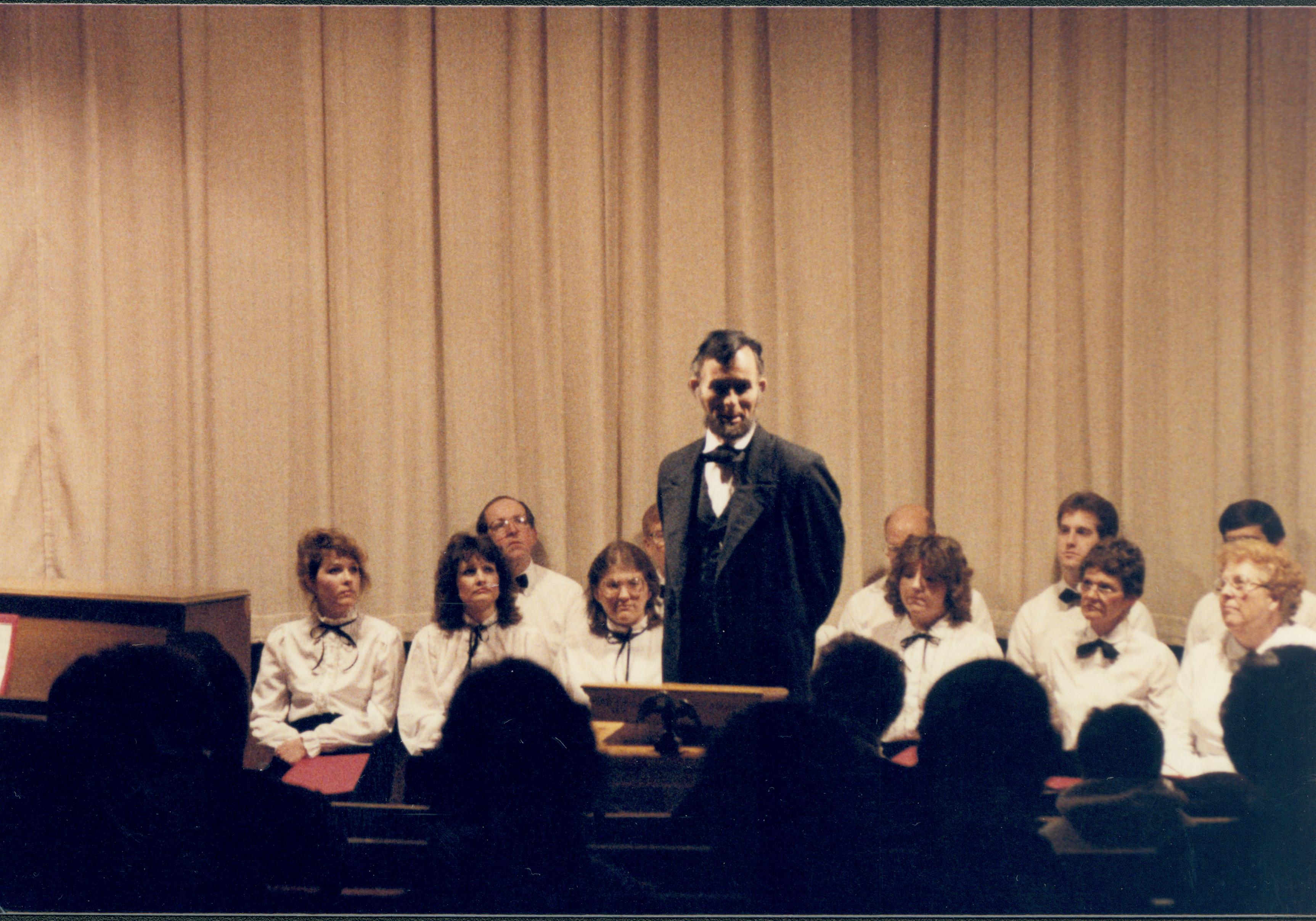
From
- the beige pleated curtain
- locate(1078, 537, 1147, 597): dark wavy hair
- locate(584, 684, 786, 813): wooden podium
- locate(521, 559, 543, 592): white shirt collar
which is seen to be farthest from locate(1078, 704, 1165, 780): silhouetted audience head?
locate(521, 559, 543, 592): white shirt collar

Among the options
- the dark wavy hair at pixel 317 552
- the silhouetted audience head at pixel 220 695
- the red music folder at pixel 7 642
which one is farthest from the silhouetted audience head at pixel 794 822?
the red music folder at pixel 7 642

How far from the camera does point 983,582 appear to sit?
4926mm

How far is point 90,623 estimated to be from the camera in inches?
121

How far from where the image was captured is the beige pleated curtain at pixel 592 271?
4.82 meters

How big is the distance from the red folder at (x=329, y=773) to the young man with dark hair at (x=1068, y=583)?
217 cm

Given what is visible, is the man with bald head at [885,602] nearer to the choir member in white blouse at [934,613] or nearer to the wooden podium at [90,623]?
the choir member in white blouse at [934,613]

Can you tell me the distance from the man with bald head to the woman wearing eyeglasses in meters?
0.80

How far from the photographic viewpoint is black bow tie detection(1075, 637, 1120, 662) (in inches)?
128

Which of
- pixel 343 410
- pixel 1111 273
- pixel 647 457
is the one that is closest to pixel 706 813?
pixel 647 457

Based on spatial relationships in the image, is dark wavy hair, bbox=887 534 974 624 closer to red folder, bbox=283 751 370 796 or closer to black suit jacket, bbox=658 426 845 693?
black suit jacket, bbox=658 426 845 693

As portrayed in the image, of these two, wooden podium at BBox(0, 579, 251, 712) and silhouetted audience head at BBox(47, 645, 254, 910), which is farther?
wooden podium at BBox(0, 579, 251, 712)

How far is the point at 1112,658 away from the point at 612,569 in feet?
5.11

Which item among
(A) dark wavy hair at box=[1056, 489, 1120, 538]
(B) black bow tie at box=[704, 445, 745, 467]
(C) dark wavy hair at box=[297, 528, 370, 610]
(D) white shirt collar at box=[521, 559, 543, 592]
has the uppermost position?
(B) black bow tie at box=[704, 445, 745, 467]

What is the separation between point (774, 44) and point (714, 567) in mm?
3174
